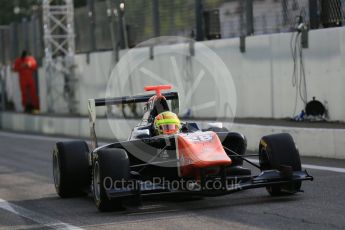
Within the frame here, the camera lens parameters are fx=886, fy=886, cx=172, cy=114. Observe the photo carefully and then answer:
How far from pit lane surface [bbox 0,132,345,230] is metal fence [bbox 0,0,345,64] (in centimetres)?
662

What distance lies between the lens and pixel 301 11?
1898cm

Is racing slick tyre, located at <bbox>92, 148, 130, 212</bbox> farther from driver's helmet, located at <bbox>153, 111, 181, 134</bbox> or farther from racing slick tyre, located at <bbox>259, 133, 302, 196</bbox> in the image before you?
racing slick tyre, located at <bbox>259, 133, 302, 196</bbox>

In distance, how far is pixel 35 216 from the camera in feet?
32.5

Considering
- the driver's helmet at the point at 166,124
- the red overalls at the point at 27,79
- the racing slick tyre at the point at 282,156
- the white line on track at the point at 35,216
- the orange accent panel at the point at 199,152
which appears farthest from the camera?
the red overalls at the point at 27,79

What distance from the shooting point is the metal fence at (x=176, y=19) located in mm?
18875

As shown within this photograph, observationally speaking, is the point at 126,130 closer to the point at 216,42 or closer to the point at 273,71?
the point at 216,42

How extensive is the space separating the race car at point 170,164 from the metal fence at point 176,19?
806 cm

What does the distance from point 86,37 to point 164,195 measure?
73.5 feet

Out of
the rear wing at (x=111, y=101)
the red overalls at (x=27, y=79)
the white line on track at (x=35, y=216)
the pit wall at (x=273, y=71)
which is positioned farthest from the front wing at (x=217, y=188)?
the red overalls at (x=27, y=79)

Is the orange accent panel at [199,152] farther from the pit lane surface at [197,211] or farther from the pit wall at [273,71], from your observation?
the pit wall at [273,71]

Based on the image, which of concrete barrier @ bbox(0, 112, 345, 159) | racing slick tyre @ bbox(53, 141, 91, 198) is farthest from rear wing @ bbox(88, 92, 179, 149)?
concrete barrier @ bbox(0, 112, 345, 159)

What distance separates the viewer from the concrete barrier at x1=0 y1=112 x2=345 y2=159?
15023mm

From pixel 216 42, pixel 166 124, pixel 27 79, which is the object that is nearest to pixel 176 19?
pixel 216 42

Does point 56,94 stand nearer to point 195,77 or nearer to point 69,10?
point 69,10
